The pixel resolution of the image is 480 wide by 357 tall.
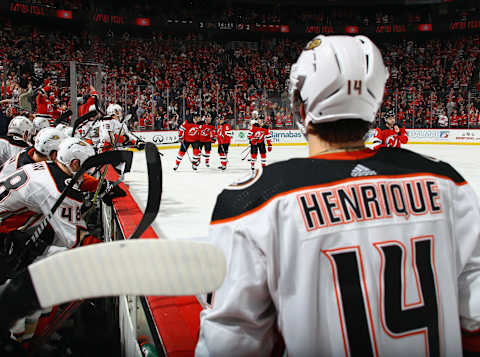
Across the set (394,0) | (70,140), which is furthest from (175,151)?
(394,0)

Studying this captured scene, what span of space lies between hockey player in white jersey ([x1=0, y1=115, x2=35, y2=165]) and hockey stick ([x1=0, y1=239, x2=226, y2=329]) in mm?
4969

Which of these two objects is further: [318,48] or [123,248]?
[318,48]

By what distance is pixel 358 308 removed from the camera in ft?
3.00

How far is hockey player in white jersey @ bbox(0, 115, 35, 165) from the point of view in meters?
4.96

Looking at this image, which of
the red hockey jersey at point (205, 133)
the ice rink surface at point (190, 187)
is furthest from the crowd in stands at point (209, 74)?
the red hockey jersey at point (205, 133)

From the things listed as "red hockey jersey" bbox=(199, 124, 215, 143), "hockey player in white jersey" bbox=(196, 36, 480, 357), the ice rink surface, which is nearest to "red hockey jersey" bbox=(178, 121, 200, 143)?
"red hockey jersey" bbox=(199, 124, 215, 143)

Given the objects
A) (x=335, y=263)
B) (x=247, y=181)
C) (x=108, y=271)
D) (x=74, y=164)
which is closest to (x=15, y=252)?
(x=74, y=164)

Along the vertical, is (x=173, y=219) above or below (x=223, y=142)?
below

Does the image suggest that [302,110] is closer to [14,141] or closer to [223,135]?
[14,141]

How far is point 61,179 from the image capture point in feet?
8.65

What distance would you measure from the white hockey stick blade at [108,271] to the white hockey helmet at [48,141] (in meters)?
2.92

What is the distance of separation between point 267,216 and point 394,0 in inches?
1221

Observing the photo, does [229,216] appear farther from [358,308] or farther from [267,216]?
[358,308]

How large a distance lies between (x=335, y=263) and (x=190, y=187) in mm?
7169
